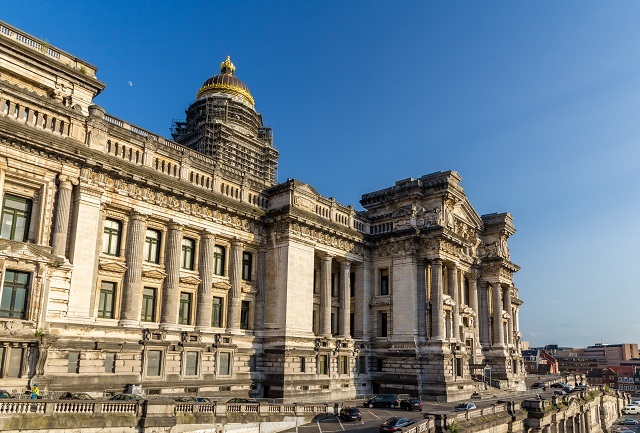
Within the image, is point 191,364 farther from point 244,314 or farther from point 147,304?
point 244,314

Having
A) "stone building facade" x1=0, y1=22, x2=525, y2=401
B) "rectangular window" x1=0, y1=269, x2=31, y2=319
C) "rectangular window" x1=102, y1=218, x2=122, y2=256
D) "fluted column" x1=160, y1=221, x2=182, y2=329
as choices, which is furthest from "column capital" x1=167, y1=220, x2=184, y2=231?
"rectangular window" x1=0, y1=269, x2=31, y2=319

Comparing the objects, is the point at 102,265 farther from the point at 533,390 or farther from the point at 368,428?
the point at 533,390

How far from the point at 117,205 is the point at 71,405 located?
56.6ft

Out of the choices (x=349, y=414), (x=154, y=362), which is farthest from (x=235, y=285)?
(x=349, y=414)

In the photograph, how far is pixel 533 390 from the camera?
7412 cm

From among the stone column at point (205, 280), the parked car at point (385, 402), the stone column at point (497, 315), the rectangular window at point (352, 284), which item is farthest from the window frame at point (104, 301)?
the stone column at point (497, 315)

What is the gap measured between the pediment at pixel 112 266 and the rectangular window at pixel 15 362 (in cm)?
816

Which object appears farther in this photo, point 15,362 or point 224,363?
point 224,363

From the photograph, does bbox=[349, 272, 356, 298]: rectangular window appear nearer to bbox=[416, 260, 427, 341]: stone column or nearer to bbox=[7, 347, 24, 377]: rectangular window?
bbox=[416, 260, 427, 341]: stone column

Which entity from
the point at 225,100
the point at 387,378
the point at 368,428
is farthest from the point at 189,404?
the point at 225,100

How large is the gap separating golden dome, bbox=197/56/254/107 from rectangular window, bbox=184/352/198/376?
43707mm

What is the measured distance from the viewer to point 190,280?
143 feet

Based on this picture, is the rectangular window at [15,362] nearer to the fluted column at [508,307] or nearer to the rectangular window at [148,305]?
the rectangular window at [148,305]

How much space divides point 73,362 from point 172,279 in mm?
9933
